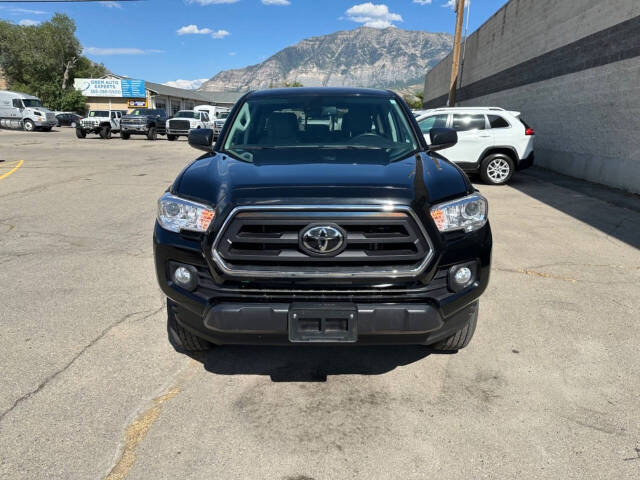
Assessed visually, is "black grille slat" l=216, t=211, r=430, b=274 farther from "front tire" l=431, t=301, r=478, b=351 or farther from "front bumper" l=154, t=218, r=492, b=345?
"front tire" l=431, t=301, r=478, b=351

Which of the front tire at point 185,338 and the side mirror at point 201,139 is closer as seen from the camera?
the front tire at point 185,338

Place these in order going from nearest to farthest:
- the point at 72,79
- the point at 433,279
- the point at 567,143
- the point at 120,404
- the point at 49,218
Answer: the point at 433,279 < the point at 120,404 < the point at 49,218 < the point at 567,143 < the point at 72,79

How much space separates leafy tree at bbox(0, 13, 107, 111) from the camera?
58125 mm

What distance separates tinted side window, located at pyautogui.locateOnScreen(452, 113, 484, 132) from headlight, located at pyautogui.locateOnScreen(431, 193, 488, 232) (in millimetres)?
8707

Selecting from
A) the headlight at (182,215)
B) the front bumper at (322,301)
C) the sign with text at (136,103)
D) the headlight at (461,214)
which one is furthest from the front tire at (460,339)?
the sign with text at (136,103)

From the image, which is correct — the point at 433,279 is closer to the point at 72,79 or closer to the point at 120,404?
the point at 120,404

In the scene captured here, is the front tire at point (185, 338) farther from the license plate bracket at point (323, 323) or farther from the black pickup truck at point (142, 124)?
the black pickup truck at point (142, 124)

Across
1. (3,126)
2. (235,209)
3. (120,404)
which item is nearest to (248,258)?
(235,209)

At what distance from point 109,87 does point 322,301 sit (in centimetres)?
6531

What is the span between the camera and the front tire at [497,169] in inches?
419

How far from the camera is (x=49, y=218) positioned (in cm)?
704

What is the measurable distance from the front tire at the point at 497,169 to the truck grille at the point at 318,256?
922 centimetres

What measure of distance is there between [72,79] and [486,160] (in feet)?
229

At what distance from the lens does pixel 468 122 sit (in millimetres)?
10711
